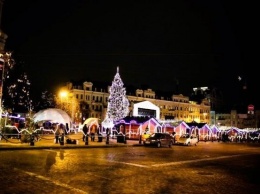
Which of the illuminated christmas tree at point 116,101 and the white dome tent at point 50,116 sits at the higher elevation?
the illuminated christmas tree at point 116,101

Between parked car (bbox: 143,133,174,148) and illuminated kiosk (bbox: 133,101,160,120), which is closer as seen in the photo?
parked car (bbox: 143,133,174,148)

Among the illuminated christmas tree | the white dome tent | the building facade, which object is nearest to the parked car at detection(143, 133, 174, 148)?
the white dome tent

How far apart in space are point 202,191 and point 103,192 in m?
3.13

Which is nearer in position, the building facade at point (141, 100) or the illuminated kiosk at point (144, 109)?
the illuminated kiosk at point (144, 109)

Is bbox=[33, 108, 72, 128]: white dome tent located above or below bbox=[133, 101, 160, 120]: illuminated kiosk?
below

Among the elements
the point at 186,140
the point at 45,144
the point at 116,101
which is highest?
the point at 116,101

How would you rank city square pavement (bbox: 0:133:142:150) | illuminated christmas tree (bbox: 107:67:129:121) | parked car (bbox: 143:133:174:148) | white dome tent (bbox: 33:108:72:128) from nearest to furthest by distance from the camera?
city square pavement (bbox: 0:133:142:150) < parked car (bbox: 143:133:174:148) < white dome tent (bbox: 33:108:72:128) < illuminated christmas tree (bbox: 107:67:129:121)

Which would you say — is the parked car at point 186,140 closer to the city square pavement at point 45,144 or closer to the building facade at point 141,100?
the city square pavement at point 45,144

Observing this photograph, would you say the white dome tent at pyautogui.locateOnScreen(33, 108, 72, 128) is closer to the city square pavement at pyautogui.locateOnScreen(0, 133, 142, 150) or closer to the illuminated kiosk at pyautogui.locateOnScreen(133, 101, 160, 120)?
the city square pavement at pyautogui.locateOnScreen(0, 133, 142, 150)

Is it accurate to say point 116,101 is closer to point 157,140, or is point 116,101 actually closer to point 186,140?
point 186,140

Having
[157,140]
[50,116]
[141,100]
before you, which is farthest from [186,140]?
[141,100]

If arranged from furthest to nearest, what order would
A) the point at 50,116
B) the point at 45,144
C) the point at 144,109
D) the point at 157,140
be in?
the point at 144,109, the point at 50,116, the point at 157,140, the point at 45,144

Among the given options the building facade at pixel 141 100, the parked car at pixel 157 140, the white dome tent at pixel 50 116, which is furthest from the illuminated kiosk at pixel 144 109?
the building facade at pixel 141 100

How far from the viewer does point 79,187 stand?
992 cm
